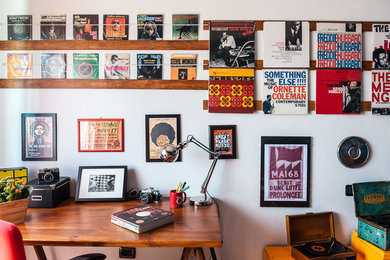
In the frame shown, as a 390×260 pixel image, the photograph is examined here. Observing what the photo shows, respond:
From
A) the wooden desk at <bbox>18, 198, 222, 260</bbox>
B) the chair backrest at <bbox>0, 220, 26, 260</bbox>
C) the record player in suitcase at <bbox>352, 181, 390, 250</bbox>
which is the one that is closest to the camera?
the chair backrest at <bbox>0, 220, 26, 260</bbox>

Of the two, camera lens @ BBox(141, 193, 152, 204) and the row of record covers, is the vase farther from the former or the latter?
the row of record covers

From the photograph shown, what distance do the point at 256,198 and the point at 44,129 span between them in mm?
1774

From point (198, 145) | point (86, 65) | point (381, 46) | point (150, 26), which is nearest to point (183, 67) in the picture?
point (150, 26)

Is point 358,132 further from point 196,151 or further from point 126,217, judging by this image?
point 126,217

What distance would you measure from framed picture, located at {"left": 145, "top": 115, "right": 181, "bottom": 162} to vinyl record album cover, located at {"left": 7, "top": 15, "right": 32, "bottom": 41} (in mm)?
1156

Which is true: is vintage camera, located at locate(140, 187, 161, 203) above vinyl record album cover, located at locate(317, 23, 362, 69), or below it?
below

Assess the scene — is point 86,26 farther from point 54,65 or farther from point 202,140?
point 202,140

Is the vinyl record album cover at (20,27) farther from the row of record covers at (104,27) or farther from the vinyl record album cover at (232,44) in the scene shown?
the vinyl record album cover at (232,44)

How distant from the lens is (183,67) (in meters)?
1.97

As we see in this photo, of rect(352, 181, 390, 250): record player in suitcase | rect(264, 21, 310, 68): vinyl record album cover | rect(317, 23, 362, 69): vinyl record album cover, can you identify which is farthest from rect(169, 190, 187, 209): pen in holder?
rect(317, 23, 362, 69): vinyl record album cover

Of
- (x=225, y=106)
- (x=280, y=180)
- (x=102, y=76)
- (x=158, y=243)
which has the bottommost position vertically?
(x=158, y=243)

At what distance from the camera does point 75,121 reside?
2012 millimetres

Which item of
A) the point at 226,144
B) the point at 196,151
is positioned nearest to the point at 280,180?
the point at 226,144

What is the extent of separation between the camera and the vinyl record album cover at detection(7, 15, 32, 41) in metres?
2.00
